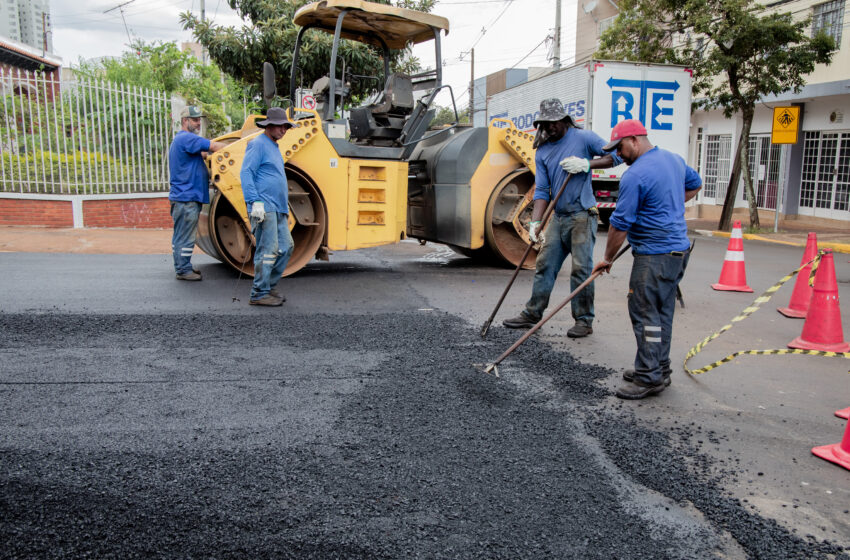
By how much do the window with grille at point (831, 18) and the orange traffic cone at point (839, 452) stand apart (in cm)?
1675

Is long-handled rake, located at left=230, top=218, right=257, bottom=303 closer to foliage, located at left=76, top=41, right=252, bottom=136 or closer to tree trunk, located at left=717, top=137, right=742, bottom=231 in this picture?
foliage, located at left=76, top=41, right=252, bottom=136

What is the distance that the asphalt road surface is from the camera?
8.70 ft

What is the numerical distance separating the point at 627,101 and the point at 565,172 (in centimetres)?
1047

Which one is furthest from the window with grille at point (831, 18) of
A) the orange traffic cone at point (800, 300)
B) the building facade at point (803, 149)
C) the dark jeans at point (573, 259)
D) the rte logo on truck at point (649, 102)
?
the dark jeans at point (573, 259)

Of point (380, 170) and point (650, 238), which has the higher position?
point (380, 170)

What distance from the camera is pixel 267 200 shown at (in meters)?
6.46

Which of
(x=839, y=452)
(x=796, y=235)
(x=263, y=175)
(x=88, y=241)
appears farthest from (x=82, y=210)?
(x=796, y=235)

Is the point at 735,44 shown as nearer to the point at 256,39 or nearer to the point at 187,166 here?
the point at 256,39

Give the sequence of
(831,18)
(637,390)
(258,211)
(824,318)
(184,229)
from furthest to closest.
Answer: (831,18), (184,229), (258,211), (824,318), (637,390)

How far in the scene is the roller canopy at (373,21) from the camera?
7926 millimetres

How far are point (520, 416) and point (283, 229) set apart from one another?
11.7ft

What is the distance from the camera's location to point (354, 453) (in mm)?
3330

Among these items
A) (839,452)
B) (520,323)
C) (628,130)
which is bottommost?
(839,452)

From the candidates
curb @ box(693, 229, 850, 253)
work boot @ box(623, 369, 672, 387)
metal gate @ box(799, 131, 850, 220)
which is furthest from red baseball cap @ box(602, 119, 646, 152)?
metal gate @ box(799, 131, 850, 220)
